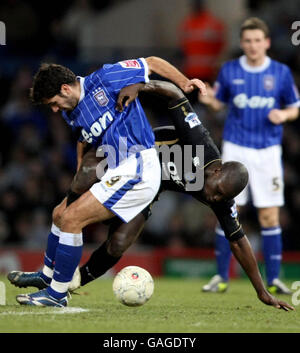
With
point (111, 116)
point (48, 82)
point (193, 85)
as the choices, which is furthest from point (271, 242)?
point (48, 82)

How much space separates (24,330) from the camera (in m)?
4.75

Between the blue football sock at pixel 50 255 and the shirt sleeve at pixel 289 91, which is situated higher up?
the shirt sleeve at pixel 289 91

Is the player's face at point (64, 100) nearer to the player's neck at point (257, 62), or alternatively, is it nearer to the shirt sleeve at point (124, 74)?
the shirt sleeve at point (124, 74)

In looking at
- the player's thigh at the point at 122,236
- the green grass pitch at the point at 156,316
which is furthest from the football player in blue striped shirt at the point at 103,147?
the player's thigh at the point at 122,236

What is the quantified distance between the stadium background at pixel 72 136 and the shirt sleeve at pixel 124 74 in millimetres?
4731

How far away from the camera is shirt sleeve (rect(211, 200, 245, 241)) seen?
6137mm

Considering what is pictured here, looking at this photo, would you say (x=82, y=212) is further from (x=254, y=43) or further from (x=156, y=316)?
(x=254, y=43)

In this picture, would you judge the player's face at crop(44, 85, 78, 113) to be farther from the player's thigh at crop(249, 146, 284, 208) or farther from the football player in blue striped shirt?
the player's thigh at crop(249, 146, 284, 208)

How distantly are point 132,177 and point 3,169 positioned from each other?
7.04m

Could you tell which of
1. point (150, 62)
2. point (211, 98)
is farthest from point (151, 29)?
point (150, 62)

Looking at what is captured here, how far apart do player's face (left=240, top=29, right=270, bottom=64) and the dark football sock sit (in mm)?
2479

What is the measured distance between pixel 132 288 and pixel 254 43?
2.94 metres

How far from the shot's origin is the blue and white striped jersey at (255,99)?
7711mm

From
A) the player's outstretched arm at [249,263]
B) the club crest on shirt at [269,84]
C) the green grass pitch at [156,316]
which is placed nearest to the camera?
the green grass pitch at [156,316]
